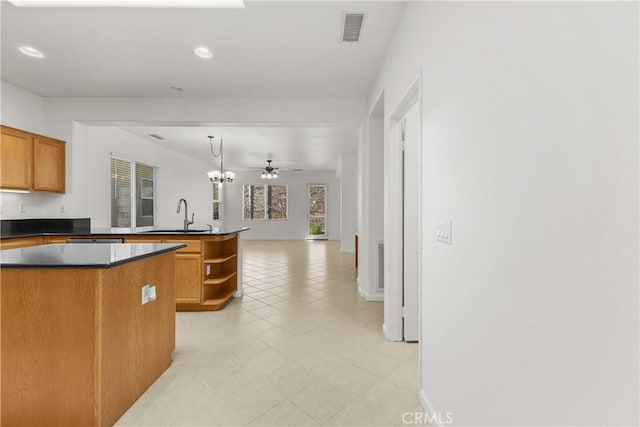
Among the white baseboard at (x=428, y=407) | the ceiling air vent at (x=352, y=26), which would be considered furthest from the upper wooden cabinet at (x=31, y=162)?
the white baseboard at (x=428, y=407)

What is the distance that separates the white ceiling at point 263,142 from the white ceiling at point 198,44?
1.22 metres

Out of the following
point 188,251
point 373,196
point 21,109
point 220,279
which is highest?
point 21,109

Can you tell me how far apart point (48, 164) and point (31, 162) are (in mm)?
218

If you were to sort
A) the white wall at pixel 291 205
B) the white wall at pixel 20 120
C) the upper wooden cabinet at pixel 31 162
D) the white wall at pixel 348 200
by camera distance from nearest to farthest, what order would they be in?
the upper wooden cabinet at pixel 31 162 → the white wall at pixel 20 120 → the white wall at pixel 348 200 → the white wall at pixel 291 205

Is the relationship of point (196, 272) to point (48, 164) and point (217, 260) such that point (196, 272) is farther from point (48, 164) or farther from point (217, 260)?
point (48, 164)

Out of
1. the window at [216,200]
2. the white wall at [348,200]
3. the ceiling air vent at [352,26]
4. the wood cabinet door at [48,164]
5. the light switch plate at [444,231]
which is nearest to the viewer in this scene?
the light switch plate at [444,231]

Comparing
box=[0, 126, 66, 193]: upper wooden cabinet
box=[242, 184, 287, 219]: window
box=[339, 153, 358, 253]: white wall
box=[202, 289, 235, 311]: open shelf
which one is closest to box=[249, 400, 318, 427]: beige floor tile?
box=[202, 289, 235, 311]: open shelf

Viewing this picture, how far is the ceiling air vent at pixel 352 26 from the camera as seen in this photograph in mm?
2422

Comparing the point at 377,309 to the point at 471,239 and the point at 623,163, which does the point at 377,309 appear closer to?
the point at 471,239

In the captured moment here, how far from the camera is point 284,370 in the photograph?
234cm

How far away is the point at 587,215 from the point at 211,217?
10786 millimetres

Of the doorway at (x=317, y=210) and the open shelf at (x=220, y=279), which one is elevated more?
the doorway at (x=317, y=210)

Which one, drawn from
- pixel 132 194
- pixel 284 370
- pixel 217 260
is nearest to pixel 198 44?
pixel 217 260

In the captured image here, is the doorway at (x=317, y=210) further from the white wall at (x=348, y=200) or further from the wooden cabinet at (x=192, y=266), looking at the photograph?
the wooden cabinet at (x=192, y=266)
